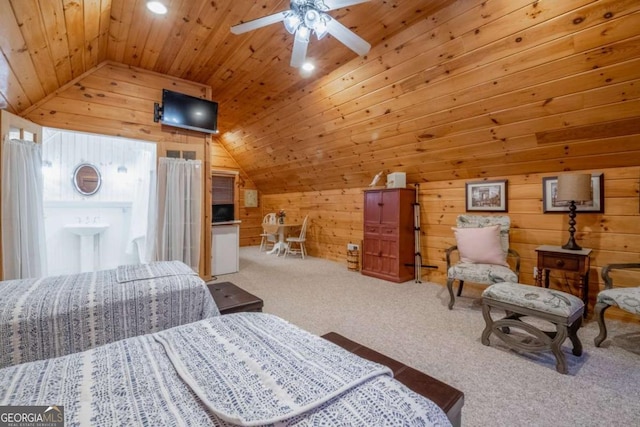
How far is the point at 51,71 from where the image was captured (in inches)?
110

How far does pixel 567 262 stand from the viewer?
2756 mm

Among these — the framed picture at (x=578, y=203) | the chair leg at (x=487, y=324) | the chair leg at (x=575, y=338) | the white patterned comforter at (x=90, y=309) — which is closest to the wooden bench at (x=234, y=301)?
the white patterned comforter at (x=90, y=309)

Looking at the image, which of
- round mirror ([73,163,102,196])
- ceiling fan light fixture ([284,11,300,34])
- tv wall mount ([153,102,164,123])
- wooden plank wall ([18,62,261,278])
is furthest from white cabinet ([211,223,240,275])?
ceiling fan light fixture ([284,11,300,34])

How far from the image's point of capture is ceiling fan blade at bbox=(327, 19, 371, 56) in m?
2.10

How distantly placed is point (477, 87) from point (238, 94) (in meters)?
3.28

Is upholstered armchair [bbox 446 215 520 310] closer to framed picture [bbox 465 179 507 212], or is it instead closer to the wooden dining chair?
framed picture [bbox 465 179 507 212]

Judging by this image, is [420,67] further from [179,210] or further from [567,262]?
[179,210]

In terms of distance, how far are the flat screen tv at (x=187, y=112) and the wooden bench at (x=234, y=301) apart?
2497 mm

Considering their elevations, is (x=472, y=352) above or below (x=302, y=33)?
below

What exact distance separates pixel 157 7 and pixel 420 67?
2.51 m

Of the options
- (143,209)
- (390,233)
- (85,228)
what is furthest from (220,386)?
(85,228)

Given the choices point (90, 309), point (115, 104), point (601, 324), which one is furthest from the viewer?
point (115, 104)

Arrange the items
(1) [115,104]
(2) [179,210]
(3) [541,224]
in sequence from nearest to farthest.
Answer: (3) [541,224] < (1) [115,104] < (2) [179,210]

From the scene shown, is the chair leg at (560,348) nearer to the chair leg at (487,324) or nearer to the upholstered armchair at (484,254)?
the chair leg at (487,324)
